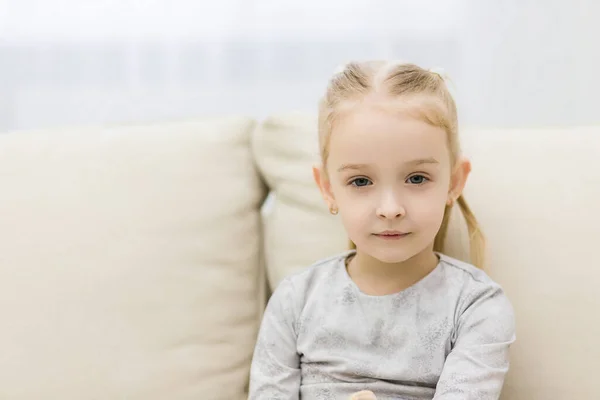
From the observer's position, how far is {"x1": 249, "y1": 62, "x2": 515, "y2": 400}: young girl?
978mm

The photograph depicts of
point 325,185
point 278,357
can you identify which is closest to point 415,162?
point 325,185

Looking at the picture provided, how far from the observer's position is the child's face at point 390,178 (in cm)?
97

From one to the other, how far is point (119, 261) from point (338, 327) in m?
0.43

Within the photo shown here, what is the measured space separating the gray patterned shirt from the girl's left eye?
6.8 inches

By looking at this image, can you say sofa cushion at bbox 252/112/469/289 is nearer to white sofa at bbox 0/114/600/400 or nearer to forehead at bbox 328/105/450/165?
white sofa at bbox 0/114/600/400

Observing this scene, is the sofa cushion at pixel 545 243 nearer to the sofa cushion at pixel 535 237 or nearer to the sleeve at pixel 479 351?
the sofa cushion at pixel 535 237

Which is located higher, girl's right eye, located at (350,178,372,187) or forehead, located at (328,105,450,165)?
forehead, located at (328,105,450,165)

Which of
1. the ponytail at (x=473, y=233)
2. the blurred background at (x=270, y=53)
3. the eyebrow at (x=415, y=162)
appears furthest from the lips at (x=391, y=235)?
the blurred background at (x=270, y=53)

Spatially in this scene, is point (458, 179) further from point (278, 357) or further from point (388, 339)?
point (278, 357)

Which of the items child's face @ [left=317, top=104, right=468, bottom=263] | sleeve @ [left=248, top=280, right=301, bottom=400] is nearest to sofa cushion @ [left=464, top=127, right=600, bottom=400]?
child's face @ [left=317, top=104, right=468, bottom=263]

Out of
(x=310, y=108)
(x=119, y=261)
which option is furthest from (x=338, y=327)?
(x=310, y=108)

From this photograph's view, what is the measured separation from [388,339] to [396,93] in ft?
1.26

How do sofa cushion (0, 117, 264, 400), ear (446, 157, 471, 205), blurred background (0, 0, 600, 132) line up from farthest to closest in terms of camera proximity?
blurred background (0, 0, 600, 132) → sofa cushion (0, 117, 264, 400) → ear (446, 157, 471, 205)

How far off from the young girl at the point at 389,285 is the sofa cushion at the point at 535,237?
A: 8 centimetres
